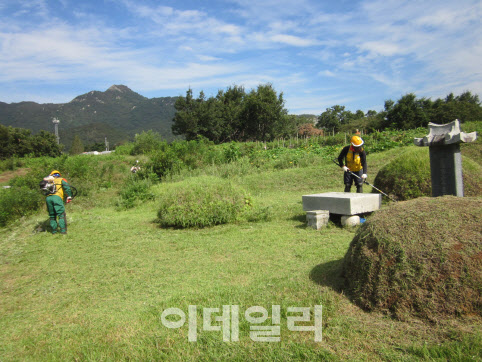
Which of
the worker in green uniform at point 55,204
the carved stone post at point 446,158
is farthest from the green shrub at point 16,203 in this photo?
the carved stone post at point 446,158

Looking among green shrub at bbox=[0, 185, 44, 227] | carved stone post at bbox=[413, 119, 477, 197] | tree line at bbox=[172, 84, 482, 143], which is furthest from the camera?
tree line at bbox=[172, 84, 482, 143]

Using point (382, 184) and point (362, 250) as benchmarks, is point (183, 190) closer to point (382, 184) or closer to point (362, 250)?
point (382, 184)

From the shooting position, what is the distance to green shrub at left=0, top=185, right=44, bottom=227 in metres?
9.82

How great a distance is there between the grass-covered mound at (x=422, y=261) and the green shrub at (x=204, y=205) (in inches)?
186

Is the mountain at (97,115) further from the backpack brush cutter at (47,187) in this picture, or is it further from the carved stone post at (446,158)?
the carved stone post at (446,158)

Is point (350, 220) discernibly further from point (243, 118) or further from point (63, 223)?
point (243, 118)

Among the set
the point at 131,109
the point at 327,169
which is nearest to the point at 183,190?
the point at 327,169

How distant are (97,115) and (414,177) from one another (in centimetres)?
16922

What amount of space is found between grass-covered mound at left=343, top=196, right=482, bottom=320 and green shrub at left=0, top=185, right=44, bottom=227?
10102mm

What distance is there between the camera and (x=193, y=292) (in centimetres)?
391

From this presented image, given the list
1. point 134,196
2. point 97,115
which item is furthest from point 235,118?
point 97,115

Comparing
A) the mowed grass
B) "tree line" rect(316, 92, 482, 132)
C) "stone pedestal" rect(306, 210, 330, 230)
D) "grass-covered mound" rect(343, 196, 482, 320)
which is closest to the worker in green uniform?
the mowed grass

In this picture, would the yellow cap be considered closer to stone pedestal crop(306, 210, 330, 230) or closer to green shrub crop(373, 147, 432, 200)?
green shrub crop(373, 147, 432, 200)

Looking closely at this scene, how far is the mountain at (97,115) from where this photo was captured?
118062 mm
